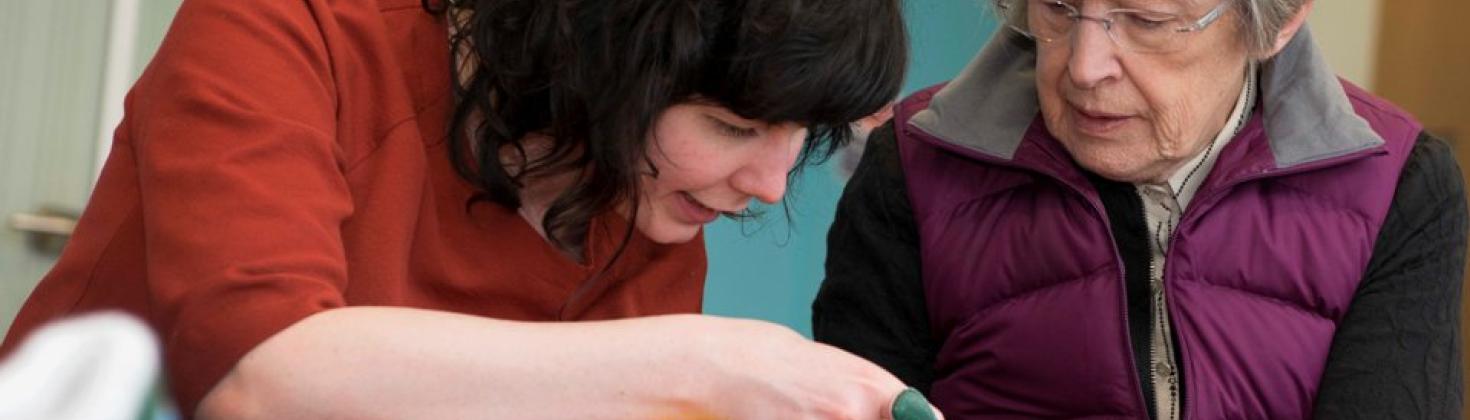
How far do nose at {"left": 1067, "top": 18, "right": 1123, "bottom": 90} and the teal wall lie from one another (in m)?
0.95

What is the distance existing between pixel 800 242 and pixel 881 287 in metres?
0.99

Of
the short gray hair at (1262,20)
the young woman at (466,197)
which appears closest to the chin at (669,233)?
the young woman at (466,197)

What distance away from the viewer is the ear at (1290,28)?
143 centimetres

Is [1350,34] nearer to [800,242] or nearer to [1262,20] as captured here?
[800,242]

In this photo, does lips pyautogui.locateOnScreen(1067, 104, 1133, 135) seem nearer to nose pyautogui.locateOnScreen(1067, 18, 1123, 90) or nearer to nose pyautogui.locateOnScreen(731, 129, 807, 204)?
nose pyautogui.locateOnScreen(1067, 18, 1123, 90)

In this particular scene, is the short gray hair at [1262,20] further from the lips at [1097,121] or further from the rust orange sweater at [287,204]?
the rust orange sweater at [287,204]

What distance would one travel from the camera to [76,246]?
1.01 metres

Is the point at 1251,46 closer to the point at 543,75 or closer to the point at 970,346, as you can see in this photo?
the point at 970,346

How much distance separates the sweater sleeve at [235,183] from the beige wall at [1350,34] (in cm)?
198

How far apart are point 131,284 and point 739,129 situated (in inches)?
13.6

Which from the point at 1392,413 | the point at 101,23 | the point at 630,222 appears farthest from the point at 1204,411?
the point at 101,23

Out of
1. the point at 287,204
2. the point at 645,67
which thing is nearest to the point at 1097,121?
the point at 645,67

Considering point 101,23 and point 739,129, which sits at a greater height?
point 739,129

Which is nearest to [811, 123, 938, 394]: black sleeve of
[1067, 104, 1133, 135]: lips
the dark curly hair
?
[1067, 104, 1133, 135]: lips
